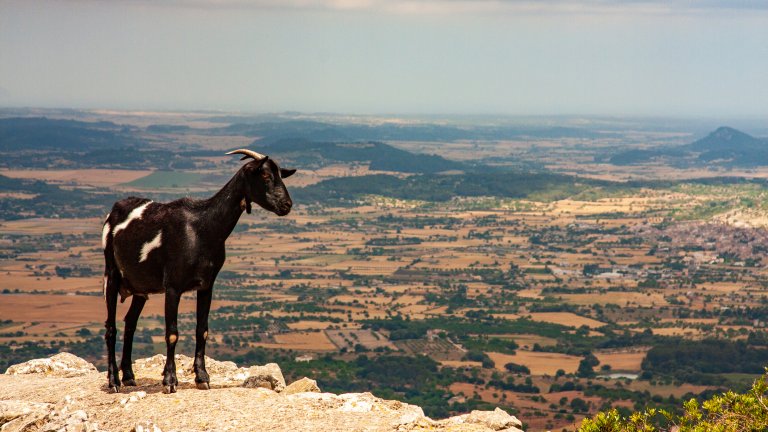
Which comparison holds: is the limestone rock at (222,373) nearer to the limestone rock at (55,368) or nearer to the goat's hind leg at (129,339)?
the goat's hind leg at (129,339)

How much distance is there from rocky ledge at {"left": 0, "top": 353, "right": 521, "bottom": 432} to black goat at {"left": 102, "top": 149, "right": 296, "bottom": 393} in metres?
0.75

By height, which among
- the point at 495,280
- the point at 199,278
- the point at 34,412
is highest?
the point at 199,278

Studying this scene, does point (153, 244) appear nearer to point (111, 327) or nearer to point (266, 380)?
point (111, 327)

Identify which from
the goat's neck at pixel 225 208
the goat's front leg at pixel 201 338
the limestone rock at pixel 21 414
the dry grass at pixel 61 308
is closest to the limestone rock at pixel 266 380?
the goat's front leg at pixel 201 338

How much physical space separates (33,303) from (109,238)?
110970mm

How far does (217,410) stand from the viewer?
17.2 m

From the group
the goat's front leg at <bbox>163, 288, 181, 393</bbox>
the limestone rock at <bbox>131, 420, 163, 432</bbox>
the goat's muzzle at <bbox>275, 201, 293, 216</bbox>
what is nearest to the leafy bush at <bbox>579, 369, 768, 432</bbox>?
the goat's muzzle at <bbox>275, 201, 293, 216</bbox>

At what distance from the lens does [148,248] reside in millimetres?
18750

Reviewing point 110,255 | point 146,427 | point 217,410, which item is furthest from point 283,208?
point 146,427

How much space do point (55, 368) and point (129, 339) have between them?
116 inches

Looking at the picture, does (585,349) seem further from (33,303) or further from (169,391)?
(169,391)

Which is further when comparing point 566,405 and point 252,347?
point 252,347

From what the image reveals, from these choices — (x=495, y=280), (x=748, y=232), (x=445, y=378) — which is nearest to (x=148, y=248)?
(x=445, y=378)

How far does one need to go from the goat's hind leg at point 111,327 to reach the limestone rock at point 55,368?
2775mm
